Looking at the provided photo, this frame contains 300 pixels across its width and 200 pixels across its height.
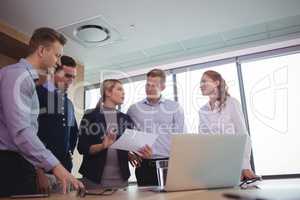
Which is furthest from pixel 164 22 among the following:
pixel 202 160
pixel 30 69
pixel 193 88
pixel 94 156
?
pixel 202 160

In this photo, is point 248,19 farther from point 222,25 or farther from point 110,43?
point 110,43

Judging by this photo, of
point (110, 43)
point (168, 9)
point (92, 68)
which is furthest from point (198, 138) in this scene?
point (92, 68)

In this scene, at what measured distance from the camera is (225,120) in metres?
1.99

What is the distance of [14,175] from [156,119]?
1.26 meters

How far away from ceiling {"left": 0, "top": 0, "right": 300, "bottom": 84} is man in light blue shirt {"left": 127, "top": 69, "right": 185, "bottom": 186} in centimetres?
119

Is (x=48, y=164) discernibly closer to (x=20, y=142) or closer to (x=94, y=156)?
(x=20, y=142)

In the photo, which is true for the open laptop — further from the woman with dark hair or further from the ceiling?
the ceiling

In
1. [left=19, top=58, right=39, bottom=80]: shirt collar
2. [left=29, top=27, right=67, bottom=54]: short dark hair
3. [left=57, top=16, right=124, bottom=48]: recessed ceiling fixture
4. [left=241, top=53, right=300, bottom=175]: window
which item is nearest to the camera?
[left=19, top=58, right=39, bottom=80]: shirt collar

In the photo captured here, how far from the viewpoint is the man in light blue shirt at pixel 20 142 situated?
1122 mm

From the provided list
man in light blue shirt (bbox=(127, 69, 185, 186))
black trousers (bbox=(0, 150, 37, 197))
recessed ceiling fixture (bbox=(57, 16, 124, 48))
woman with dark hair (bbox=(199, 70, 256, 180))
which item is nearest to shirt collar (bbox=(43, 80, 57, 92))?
man in light blue shirt (bbox=(127, 69, 185, 186))

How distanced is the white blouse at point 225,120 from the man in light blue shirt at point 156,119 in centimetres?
25

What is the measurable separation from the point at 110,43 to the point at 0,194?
9.87 ft

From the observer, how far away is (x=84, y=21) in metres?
3.35

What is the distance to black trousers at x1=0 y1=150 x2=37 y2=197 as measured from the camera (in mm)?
1146
